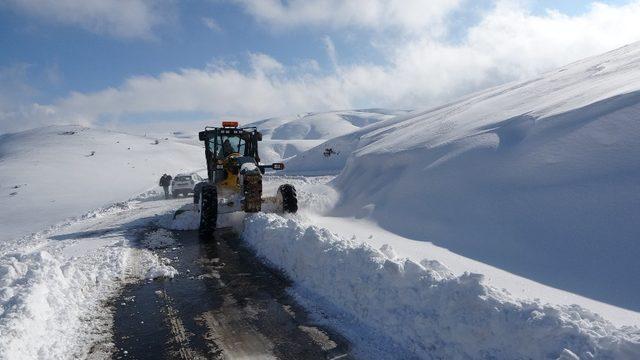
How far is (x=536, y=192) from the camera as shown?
8.09 meters

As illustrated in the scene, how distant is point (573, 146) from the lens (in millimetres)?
8797

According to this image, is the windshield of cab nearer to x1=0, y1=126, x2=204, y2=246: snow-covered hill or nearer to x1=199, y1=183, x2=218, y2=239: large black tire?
x1=199, y1=183, x2=218, y2=239: large black tire

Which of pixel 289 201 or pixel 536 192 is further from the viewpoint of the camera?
pixel 289 201

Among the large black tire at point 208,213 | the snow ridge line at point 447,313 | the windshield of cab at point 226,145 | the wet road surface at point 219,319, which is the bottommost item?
the wet road surface at point 219,319

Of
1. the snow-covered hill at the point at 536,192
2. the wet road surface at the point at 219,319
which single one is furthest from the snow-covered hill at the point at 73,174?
the snow-covered hill at the point at 536,192

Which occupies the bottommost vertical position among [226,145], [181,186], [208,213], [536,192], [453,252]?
[453,252]

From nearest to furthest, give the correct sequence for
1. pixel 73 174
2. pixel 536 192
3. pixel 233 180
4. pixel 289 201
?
pixel 536 192 → pixel 289 201 → pixel 233 180 → pixel 73 174

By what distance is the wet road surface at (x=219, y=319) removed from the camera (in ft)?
15.8

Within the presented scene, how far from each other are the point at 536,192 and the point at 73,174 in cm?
4361

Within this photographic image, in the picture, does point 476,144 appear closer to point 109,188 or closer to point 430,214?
point 430,214

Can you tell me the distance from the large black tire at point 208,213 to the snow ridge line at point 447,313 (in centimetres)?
414

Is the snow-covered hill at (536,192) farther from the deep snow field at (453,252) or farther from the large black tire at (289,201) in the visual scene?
the large black tire at (289,201)

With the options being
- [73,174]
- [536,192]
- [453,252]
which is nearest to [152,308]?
[453,252]

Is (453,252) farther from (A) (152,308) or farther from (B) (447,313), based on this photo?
(A) (152,308)
